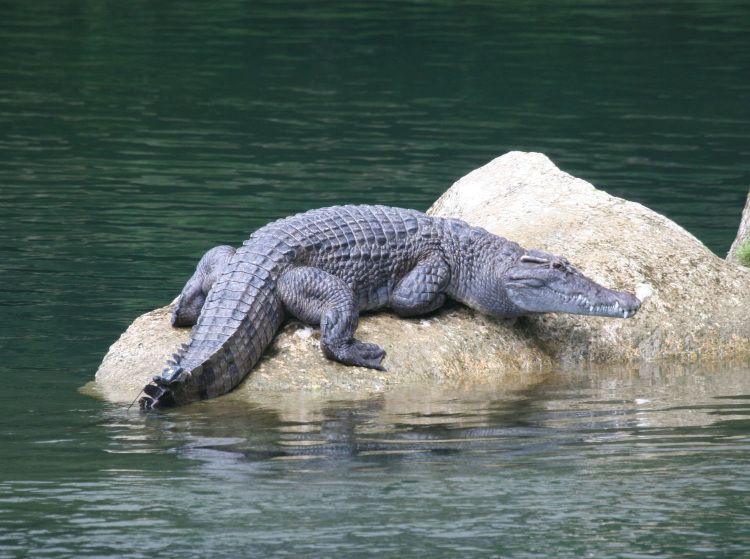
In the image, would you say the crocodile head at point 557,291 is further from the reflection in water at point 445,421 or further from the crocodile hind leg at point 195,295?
the crocodile hind leg at point 195,295

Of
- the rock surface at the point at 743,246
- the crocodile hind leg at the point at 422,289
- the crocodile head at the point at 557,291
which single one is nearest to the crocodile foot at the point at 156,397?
the crocodile hind leg at the point at 422,289

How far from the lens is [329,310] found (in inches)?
368

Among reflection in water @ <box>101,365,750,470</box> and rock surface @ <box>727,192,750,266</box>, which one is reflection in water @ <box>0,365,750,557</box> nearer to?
reflection in water @ <box>101,365,750,470</box>

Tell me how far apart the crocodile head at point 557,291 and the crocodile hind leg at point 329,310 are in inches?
43.1

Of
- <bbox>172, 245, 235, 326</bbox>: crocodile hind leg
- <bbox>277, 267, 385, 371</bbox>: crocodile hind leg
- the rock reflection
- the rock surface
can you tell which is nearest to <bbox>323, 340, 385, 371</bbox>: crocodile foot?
<bbox>277, 267, 385, 371</bbox>: crocodile hind leg

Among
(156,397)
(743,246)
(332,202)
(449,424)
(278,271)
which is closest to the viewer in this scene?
(449,424)

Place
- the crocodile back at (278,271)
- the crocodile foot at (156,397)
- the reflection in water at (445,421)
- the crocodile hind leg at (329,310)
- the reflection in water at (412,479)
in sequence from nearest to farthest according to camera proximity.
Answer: the reflection in water at (412,479) → the reflection in water at (445,421) → the crocodile foot at (156,397) → the crocodile back at (278,271) → the crocodile hind leg at (329,310)

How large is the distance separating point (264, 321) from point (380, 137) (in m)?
11.4

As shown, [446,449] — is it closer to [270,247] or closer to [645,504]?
[645,504]

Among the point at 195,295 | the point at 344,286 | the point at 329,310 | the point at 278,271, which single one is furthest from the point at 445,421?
the point at 195,295

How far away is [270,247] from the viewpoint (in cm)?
957

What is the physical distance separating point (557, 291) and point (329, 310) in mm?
1602

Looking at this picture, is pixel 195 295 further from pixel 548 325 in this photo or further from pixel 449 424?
pixel 548 325

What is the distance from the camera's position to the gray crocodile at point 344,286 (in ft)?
29.9
